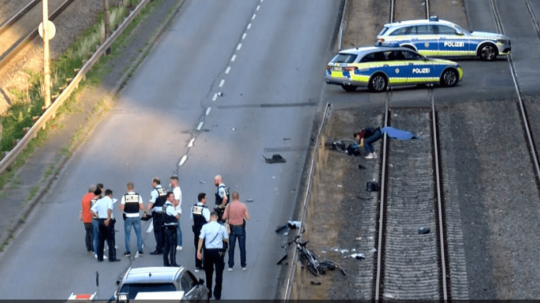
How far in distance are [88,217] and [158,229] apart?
154 cm

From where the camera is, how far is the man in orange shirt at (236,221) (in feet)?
57.8

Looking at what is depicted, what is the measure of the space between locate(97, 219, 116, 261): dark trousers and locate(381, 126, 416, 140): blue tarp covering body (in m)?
10.1

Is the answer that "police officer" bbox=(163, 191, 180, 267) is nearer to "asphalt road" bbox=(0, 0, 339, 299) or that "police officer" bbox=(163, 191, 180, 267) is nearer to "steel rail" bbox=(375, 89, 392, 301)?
"asphalt road" bbox=(0, 0, 339, 299)

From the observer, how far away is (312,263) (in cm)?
1767

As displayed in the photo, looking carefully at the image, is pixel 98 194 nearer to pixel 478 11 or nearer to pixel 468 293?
pixel 468 293

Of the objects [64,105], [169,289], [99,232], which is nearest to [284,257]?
[99,232]

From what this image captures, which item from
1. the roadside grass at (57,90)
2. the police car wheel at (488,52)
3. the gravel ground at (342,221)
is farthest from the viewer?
the police car wheel at (488,52)

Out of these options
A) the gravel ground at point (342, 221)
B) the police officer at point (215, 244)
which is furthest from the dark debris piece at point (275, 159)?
the police officer at point (215, 244)

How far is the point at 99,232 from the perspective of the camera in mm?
18547

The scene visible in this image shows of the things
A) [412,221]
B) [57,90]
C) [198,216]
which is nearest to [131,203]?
[198,216]

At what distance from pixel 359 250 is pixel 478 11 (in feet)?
88.7

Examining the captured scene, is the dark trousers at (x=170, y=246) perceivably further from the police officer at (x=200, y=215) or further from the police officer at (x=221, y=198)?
the police officer at (x=221, y=198)

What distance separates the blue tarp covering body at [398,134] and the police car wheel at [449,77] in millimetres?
5423

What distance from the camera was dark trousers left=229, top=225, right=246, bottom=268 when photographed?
699 inches
